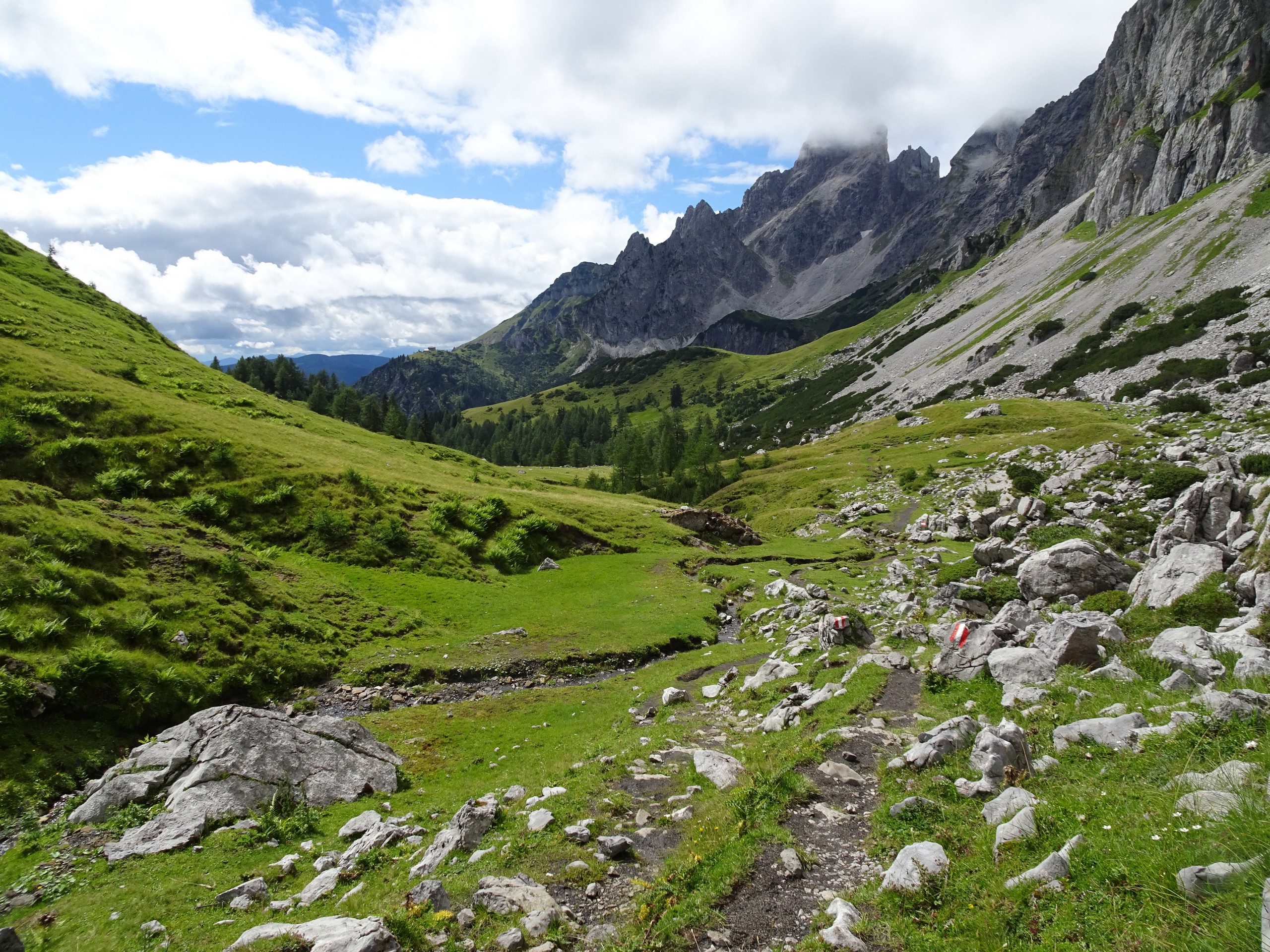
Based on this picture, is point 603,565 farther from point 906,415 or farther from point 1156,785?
point 906,415

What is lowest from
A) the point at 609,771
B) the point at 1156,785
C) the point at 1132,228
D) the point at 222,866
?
the point at 609,771

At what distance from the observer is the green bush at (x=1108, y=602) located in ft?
58.9

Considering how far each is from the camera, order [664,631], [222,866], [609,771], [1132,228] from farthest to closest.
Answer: [1132,228]
[664,631]
[609,771]
[222,866]

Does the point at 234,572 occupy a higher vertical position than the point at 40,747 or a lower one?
higher

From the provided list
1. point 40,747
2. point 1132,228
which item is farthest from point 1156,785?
point 1132,228

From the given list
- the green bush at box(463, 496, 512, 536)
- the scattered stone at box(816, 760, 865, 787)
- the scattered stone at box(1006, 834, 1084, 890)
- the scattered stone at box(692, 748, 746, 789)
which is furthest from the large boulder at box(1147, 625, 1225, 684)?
the green bush at box(463, 496, 512, 536)

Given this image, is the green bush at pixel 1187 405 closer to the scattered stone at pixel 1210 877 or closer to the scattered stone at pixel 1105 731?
the scattered stone at pixel 1105 731

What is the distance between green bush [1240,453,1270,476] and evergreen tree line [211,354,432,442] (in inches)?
5275

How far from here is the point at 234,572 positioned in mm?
27812

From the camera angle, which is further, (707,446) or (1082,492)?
(707,446)

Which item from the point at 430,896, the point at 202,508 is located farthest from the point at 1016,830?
the point at 202,508

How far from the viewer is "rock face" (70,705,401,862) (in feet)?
43.8

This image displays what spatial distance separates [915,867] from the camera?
8.60 metres

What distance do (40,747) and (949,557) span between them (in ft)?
147
